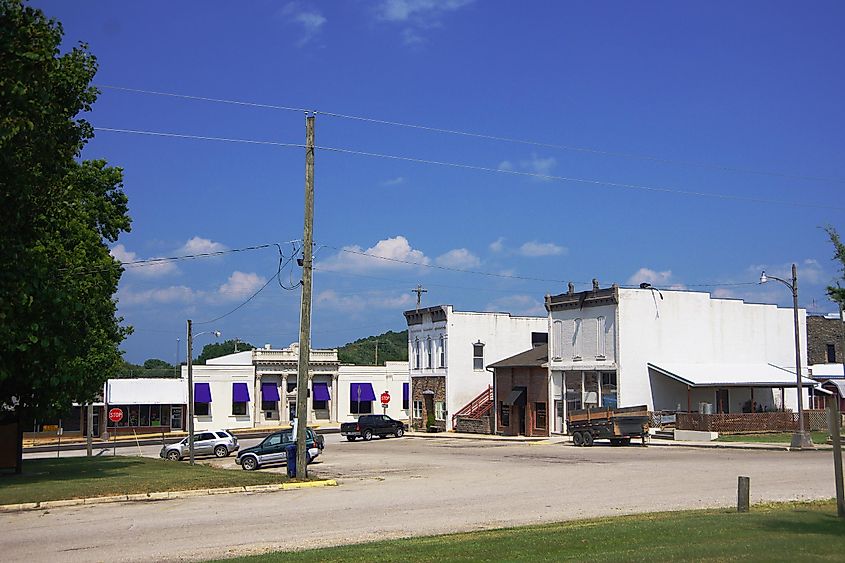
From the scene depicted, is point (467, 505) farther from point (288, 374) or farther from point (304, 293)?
point (288, 374)

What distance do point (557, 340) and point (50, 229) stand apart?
39.4 metres

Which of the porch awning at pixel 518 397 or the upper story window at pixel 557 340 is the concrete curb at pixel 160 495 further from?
the porch awning at pixel 518 397

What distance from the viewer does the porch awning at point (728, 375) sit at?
51.7 meters

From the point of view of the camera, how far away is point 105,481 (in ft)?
87.1

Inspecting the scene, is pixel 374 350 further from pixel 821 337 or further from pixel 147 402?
pixel 821 337

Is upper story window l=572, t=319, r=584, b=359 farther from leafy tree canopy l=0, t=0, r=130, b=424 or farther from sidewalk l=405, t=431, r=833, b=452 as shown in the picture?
leafy tree canopy l=0, t=0, r=130, b=424

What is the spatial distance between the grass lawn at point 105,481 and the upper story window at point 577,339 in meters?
30.3

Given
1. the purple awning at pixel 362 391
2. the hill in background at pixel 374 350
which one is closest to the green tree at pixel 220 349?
the hill in background at pixel 374 350

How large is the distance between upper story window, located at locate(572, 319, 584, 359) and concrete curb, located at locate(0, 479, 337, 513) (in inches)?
1247

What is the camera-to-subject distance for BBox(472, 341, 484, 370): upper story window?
229ft

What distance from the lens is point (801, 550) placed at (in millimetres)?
11461

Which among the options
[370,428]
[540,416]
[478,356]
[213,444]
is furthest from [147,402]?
[540,416]

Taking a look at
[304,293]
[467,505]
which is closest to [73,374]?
[304,293]

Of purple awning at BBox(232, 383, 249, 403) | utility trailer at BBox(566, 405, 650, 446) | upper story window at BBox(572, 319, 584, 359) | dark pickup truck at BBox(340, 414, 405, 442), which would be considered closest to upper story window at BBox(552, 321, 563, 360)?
upper story window at BBox(572, 319, 584, 359)
